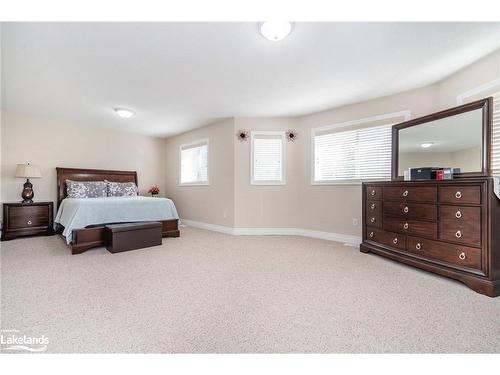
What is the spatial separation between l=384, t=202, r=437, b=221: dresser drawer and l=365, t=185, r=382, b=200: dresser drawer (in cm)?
15

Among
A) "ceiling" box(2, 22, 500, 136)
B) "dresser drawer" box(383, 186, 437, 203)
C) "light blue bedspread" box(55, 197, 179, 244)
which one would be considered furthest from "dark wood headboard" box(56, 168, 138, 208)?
"dresser drawer" box(383, 186, 437, 203)

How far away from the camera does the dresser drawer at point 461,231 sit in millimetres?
2006

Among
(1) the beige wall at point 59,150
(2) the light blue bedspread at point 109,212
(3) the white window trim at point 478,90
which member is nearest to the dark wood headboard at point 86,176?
(1) the beige wall at point 59,150

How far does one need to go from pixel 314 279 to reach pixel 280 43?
2383mm

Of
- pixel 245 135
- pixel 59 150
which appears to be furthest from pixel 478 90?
pixel 59 150

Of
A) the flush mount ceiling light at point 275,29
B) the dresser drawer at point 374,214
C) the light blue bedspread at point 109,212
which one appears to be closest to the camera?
the flush mount ceiling light at point 275,29

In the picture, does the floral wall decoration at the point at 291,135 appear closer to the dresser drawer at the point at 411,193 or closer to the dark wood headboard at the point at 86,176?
the dresser drawer at the point at 411,193

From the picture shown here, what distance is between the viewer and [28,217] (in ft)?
13.3

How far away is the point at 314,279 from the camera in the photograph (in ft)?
7.42

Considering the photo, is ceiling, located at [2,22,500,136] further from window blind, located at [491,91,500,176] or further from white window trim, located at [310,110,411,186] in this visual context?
window blind, located at [491,91,500,176]

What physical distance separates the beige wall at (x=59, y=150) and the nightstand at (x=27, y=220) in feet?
1.70

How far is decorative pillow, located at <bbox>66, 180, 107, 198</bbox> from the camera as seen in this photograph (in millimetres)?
4480

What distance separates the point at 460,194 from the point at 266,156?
120 inches

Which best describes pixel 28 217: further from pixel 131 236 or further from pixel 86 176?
pixel 131 236
